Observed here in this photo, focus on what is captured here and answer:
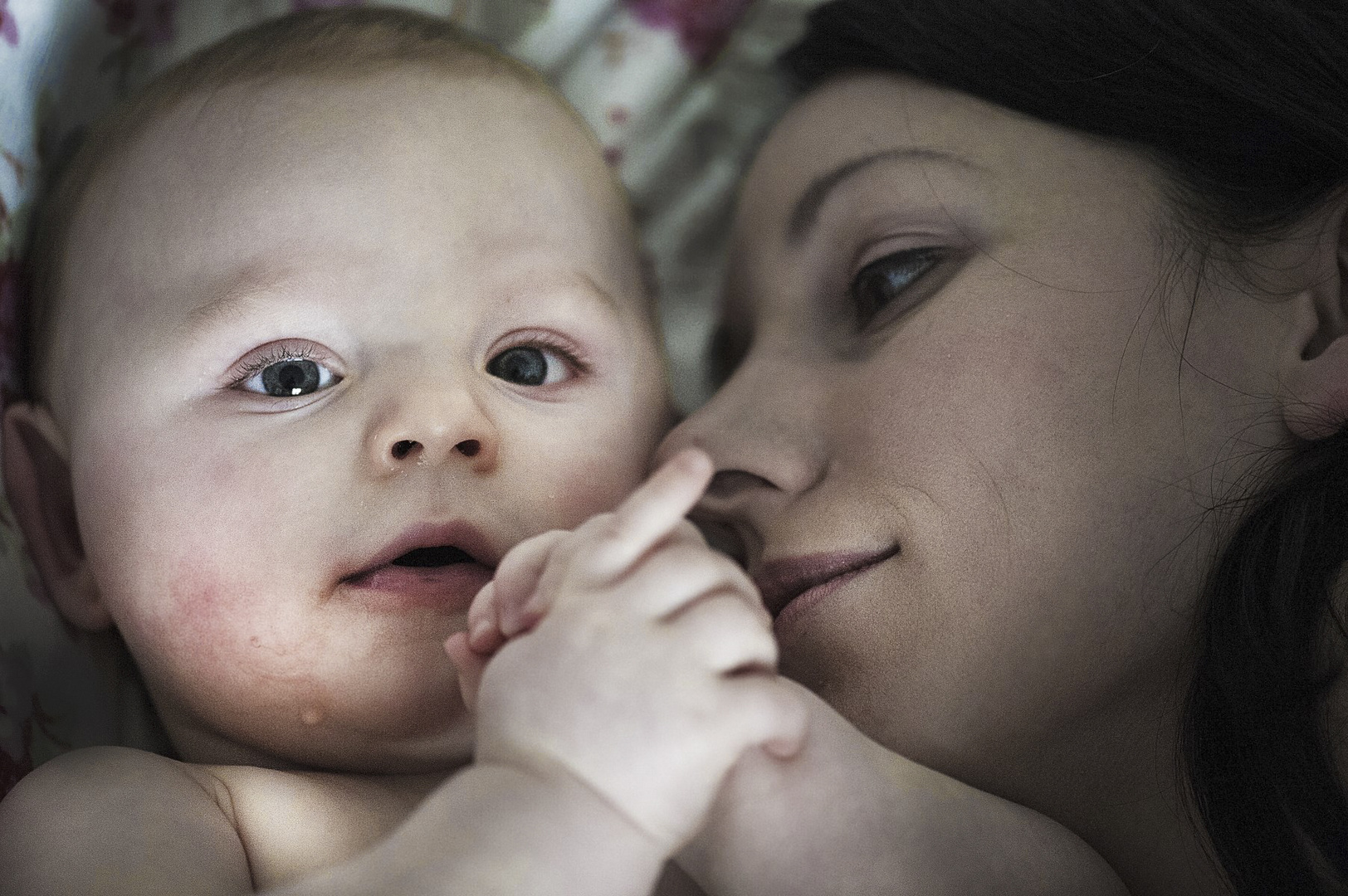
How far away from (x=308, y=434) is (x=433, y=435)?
113mm

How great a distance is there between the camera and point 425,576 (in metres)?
1.02

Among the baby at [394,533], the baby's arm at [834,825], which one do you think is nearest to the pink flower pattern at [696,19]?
the baby at [394,533]

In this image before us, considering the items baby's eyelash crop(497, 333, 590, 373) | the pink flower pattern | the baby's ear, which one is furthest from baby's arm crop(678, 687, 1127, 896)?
the pink flower pattern

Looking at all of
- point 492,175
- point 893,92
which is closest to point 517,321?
point 492,175

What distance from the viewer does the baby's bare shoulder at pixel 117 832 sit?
83 centimetres

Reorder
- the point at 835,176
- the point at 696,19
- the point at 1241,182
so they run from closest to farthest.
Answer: the point at 1241,182, the point at 835,176, the point at 696,19

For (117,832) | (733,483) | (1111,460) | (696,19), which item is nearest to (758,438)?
(733,483)

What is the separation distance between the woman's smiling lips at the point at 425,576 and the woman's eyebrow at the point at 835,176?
445 millimetres

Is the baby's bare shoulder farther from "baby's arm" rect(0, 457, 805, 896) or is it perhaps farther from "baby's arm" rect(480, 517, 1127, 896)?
"baby's arm" rect(480, 517, 1127, 896)

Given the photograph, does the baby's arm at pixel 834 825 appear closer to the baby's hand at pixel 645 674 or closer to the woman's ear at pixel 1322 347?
the baby's hand at pixel 645 674

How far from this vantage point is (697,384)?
1574mm

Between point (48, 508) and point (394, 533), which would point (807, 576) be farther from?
point (48, 508)

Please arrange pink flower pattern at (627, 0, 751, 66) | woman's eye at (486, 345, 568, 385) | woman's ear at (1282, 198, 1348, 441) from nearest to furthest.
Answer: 1. woman's ear at (1282, 198, 1348, 441)
2. woman's eye at (486, 345, 568, 385)
3. pink flower pattern at (627, 0, 751, 66)

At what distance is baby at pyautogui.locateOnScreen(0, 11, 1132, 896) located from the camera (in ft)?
2.48
